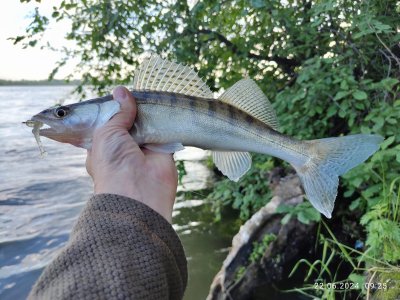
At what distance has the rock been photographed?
4785 mm

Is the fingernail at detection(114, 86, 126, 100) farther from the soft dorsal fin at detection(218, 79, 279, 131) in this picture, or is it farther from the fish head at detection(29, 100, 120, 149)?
the soft dorsal fin at detection(218, 79, 279, 131)

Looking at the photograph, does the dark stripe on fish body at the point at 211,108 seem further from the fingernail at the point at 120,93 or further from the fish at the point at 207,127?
the fingernail at the point at 120,93

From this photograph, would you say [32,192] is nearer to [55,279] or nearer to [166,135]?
[166,135]

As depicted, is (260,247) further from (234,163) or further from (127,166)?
(127,166)

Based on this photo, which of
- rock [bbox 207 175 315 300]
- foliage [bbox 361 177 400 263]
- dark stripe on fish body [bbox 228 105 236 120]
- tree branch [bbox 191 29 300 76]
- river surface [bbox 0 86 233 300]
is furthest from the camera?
river surface [bbox 0 86 233 300]

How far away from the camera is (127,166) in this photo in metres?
1.98

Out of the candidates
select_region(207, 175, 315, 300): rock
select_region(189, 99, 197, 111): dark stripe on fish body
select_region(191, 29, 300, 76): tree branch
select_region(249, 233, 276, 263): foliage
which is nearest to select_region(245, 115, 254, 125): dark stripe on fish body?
select_region(189, 99, 197, 111): dark stripe on fish body

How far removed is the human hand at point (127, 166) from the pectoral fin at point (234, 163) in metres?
0.44

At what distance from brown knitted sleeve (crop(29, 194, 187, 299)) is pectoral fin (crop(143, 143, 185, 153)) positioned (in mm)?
635

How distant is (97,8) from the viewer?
5574 millimetres

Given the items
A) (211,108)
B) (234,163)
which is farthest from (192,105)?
(234,163)

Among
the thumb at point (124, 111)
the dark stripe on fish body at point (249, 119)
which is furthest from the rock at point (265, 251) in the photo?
the thumb at point (124, 111)

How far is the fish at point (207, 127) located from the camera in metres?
2.27

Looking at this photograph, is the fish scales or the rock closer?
the fish scales
